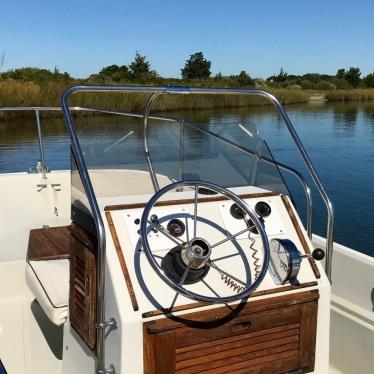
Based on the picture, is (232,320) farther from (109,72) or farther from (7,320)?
(109,72)

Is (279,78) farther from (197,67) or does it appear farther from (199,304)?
(199,304)

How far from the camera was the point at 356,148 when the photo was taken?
14.0 m

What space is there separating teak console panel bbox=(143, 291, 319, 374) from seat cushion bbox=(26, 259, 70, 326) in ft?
2.15

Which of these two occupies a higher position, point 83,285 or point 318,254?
point 318,254

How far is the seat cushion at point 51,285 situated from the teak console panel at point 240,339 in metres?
0.66

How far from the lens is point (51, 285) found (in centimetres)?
232

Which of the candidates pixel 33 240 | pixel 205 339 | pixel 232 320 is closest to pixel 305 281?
pixel 232 320

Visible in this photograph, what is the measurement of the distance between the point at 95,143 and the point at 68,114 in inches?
15.9

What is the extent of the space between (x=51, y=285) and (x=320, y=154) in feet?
39.0

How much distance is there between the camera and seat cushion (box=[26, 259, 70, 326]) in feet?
6.90

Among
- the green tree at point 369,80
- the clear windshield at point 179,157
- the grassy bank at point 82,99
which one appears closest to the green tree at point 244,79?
the grassy bank at point 82,99

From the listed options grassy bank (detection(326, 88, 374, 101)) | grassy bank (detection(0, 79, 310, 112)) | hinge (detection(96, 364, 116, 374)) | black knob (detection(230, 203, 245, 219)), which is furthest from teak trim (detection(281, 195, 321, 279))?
grassy bank (detection(326, 88, 374, 101))

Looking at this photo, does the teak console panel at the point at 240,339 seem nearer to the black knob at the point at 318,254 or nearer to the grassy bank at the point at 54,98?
the black knob at the point at 318,254

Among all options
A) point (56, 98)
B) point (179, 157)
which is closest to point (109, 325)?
point (179, 157)
